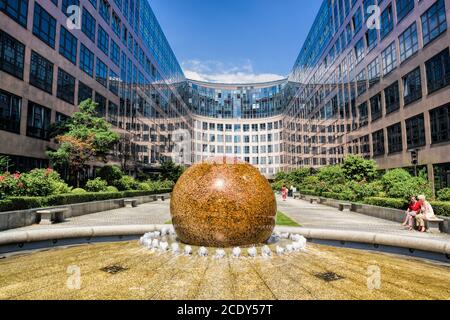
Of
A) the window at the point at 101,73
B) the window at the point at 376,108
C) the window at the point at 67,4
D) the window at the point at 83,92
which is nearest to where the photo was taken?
the window at the point at 67,4

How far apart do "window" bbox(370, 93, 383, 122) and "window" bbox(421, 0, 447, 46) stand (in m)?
10.3

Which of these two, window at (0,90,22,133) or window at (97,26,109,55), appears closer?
window at (0,90,22,133)

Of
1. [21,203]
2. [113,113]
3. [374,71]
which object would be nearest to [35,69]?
[21,203]

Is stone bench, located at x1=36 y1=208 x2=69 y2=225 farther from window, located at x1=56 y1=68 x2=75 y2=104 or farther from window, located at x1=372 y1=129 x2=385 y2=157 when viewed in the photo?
window, located at x1=372 y1=129 x2=385 y2=157

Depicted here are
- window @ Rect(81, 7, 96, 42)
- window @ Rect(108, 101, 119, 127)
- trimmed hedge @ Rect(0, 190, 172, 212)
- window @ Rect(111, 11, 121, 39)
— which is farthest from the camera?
window @ Rect(111, 11, 121, 39)

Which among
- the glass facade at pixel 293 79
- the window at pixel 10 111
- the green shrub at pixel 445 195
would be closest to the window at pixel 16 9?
the glass facade at pixel 293 79

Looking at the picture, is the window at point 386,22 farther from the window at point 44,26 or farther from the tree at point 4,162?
the tree at point 4,162

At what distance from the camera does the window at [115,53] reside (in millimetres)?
43469

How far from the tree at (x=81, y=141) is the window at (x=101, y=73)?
Answer: 12.9m

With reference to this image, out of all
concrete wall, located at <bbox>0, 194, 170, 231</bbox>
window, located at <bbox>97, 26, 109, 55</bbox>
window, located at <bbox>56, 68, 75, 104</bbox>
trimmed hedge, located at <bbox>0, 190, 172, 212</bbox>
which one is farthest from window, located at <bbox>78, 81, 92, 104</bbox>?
concrete wall, located at <bbox>0, 194, 170, 231</bbox>

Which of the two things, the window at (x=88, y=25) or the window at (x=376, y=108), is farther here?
the window at (x=376, y=108)

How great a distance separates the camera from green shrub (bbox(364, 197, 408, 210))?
52.7 ft
